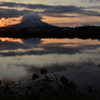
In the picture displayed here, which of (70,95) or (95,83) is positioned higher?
(70,95)

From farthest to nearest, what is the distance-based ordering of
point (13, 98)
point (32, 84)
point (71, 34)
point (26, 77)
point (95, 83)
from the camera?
point (71, 34), point (26, 77), point (95, 83), point (32, 84), point (13, 98)

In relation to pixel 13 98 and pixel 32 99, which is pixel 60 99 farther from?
pixel 13 98

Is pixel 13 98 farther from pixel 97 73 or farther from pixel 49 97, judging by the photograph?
pixel 97 73

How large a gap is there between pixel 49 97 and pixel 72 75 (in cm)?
494

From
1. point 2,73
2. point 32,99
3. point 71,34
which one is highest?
point 32,99

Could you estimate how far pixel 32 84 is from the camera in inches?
285

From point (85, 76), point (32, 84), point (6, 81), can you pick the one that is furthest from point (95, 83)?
point (6, 81)

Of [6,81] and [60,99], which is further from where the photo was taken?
[6,81]

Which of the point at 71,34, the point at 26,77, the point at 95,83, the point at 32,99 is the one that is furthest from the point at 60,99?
the point at 71,34

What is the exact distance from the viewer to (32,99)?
13.8 ft

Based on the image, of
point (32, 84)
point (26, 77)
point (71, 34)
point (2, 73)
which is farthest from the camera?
point (71, 34)

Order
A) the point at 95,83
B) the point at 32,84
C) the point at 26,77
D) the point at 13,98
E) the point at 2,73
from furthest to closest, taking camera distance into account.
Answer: the point at 2,73, the point at 26,77, the point at 95,83, the point at 32,84, the point at 13,98

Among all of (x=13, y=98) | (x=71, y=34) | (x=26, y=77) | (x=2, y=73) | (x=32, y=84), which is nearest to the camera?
(x=13, y=98)

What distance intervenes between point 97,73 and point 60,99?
18.9 ft
